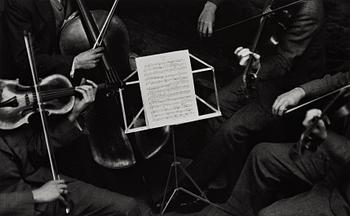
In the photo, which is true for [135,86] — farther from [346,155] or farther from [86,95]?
[346,155]

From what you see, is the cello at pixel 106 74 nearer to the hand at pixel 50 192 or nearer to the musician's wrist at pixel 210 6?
the hand at pixel 50 192

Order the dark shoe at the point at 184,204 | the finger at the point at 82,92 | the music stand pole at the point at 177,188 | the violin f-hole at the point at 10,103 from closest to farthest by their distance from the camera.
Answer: the violin f-hole at the point at 10,103, the finger at the point at 82,92, the music stand pole at the point at 177,188, the dark shoe at the point at 184,204

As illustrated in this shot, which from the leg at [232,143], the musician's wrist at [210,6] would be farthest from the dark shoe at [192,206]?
the musician's wrist at [210,6]

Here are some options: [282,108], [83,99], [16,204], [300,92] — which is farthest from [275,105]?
[16,204]

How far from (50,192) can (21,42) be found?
760 mm

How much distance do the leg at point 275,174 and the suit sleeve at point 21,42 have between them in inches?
48.4

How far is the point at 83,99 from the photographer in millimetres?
2500

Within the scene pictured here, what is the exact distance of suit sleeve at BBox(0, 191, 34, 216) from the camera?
235cm

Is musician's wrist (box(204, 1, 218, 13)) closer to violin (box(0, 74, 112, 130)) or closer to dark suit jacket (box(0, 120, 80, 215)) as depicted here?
violin (box(0, 74, 112, 130))

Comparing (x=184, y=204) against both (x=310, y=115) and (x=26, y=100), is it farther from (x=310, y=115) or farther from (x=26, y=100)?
(x=26, y=100)

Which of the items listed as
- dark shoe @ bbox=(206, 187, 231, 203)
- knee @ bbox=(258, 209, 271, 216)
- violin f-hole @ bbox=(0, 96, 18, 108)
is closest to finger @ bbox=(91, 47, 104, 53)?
violin f-hole @ bbox=(0, 96, 18, 108)

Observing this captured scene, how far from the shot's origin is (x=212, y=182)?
2.97 m

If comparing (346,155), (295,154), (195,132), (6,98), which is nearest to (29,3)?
(6,98)

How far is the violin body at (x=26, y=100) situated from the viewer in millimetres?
2355
